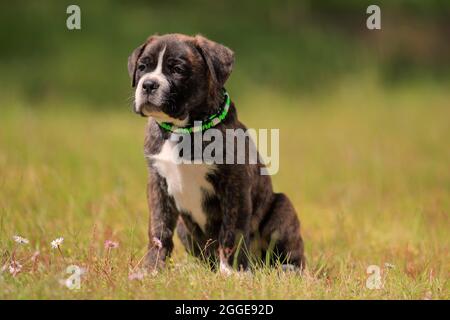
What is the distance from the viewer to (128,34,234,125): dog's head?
4691 millimetres

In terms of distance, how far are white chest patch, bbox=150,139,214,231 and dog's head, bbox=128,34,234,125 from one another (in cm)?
21

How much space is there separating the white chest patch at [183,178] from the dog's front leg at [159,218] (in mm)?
48

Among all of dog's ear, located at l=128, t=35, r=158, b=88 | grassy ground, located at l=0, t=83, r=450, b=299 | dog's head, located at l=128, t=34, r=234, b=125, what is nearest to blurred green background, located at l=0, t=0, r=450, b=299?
grassy ground, located at l=0, t=83, r=450, b=299

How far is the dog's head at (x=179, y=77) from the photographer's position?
15.4 ft

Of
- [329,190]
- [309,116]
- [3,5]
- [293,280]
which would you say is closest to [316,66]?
[309,116]

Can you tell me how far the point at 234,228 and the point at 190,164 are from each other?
46 centimetres

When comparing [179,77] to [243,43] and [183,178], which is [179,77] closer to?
[183,178]

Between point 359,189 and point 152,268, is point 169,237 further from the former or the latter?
point 359,189

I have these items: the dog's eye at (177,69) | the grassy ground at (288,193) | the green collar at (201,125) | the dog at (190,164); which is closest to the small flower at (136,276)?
the grassy ground at (288,193)

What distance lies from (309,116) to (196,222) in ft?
23.8

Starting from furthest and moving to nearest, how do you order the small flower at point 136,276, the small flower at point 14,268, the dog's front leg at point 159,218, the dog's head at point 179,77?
the dog's front leg at point 159,218
the dog's head at point 179,77
the small flower at point 14,268
the small flower at point 136,276

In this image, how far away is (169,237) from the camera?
16.3 feet

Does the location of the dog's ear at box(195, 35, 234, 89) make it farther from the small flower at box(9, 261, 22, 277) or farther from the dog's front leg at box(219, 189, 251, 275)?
the small flower at box(9, 261, 22, 277)

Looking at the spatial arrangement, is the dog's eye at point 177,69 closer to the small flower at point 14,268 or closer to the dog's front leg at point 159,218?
the dog's front leg at point 159,218
